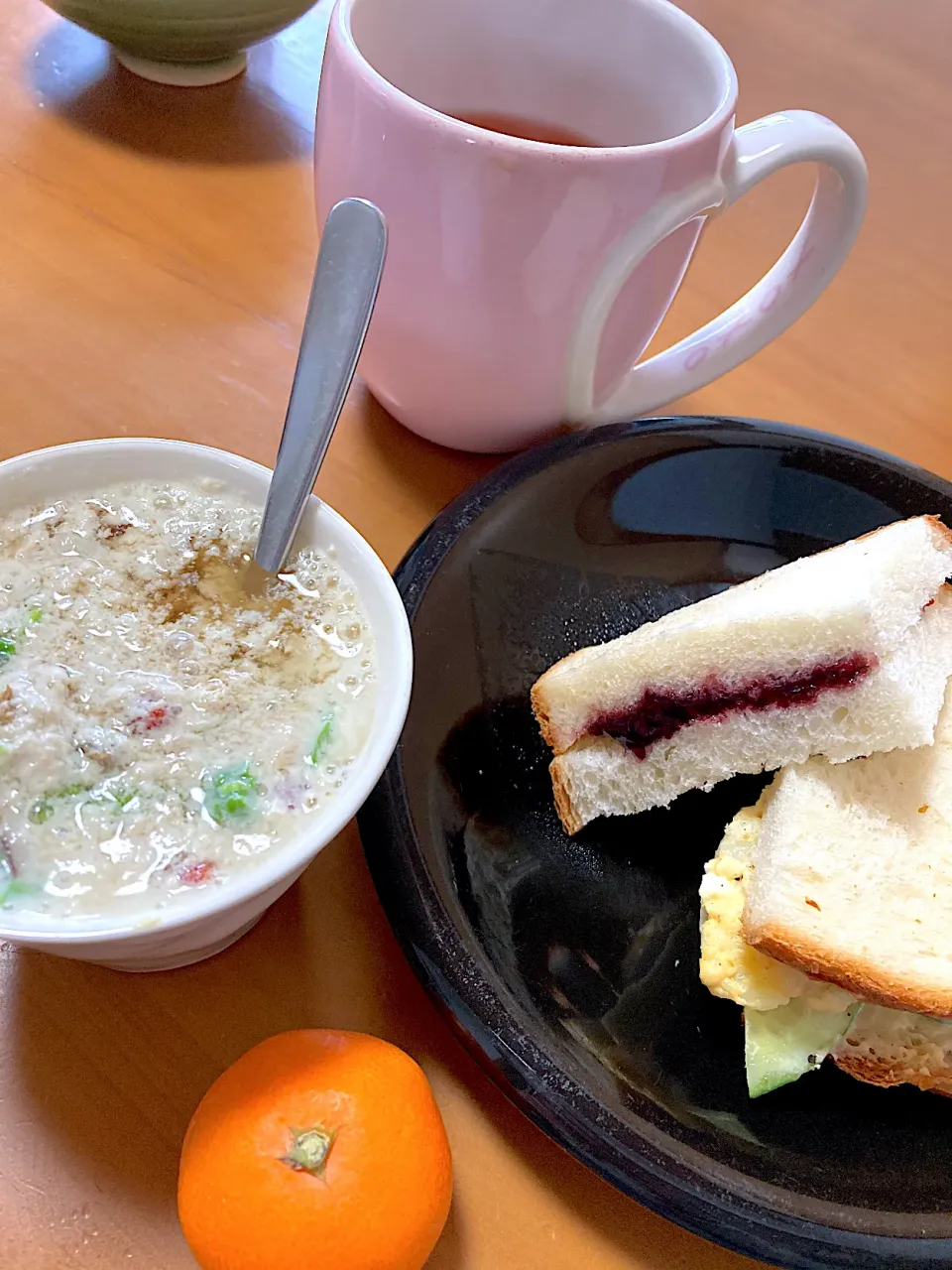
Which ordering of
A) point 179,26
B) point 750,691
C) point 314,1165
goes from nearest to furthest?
1. point 314,1165
2. point 750,691
3. point 179,26

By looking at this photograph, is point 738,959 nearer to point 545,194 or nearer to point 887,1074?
point 887,1074

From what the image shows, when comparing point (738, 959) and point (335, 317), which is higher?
point (335, 317)

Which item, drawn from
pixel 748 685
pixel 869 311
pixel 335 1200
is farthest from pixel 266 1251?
pixel 869 311

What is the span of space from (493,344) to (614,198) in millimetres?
141

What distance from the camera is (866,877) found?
74 centimetres

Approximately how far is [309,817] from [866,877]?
16.9 inches

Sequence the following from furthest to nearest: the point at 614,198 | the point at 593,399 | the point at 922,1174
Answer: the point at 593,399, the point at 614,198, the point at 922,1174

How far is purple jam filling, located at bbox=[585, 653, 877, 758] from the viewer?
76 centimetres

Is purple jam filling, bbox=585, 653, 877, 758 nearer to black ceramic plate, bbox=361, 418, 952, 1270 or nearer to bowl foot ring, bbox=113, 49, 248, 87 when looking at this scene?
black ceramic plate, bbox=361, 418, 952, 1270

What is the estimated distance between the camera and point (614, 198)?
2.35ft

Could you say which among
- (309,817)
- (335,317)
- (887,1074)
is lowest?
(887,1074)

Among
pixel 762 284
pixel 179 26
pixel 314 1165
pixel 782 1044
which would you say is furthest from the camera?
pixel 179 26

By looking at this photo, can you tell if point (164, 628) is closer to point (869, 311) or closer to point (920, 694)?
point (920, 694)

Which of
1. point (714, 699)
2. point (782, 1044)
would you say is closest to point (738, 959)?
point (782, 1044)
